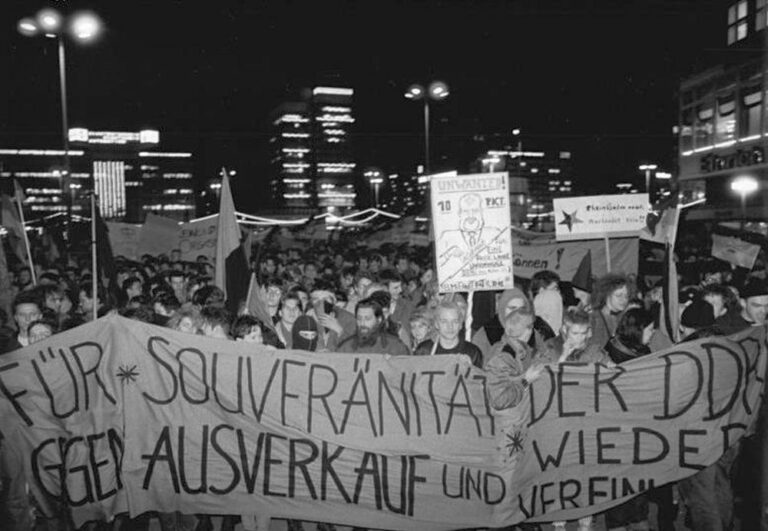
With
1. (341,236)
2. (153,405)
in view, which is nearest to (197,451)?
(153,405)

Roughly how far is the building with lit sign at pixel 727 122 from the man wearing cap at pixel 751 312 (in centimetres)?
2654

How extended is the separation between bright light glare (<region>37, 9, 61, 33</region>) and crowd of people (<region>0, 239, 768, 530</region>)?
29.9ft

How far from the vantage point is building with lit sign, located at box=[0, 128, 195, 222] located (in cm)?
14662

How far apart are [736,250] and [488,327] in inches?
191

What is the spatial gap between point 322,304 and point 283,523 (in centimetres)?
264

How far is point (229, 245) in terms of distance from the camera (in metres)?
7.32

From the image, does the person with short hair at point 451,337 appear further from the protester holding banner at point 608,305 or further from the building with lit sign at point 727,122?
the building with lit sign at point 727,122

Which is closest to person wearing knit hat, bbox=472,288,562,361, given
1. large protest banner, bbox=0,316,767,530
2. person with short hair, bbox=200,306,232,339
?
large protest banner, bbox=0,316,767,530

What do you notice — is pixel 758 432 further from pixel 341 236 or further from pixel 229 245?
pixel 341 236

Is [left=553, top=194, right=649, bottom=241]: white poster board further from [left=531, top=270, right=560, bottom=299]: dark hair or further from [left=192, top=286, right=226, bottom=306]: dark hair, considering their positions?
[left=192, top=286, right=226, bottom=306]: dark hair

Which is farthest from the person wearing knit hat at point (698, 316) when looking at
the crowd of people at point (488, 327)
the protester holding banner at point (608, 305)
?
the protester holding banner at point (608, 305)

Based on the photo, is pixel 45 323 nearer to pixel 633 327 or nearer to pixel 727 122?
pixel 633 327

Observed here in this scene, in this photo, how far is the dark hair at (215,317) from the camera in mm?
5529

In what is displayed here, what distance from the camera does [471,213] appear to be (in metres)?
6.26
